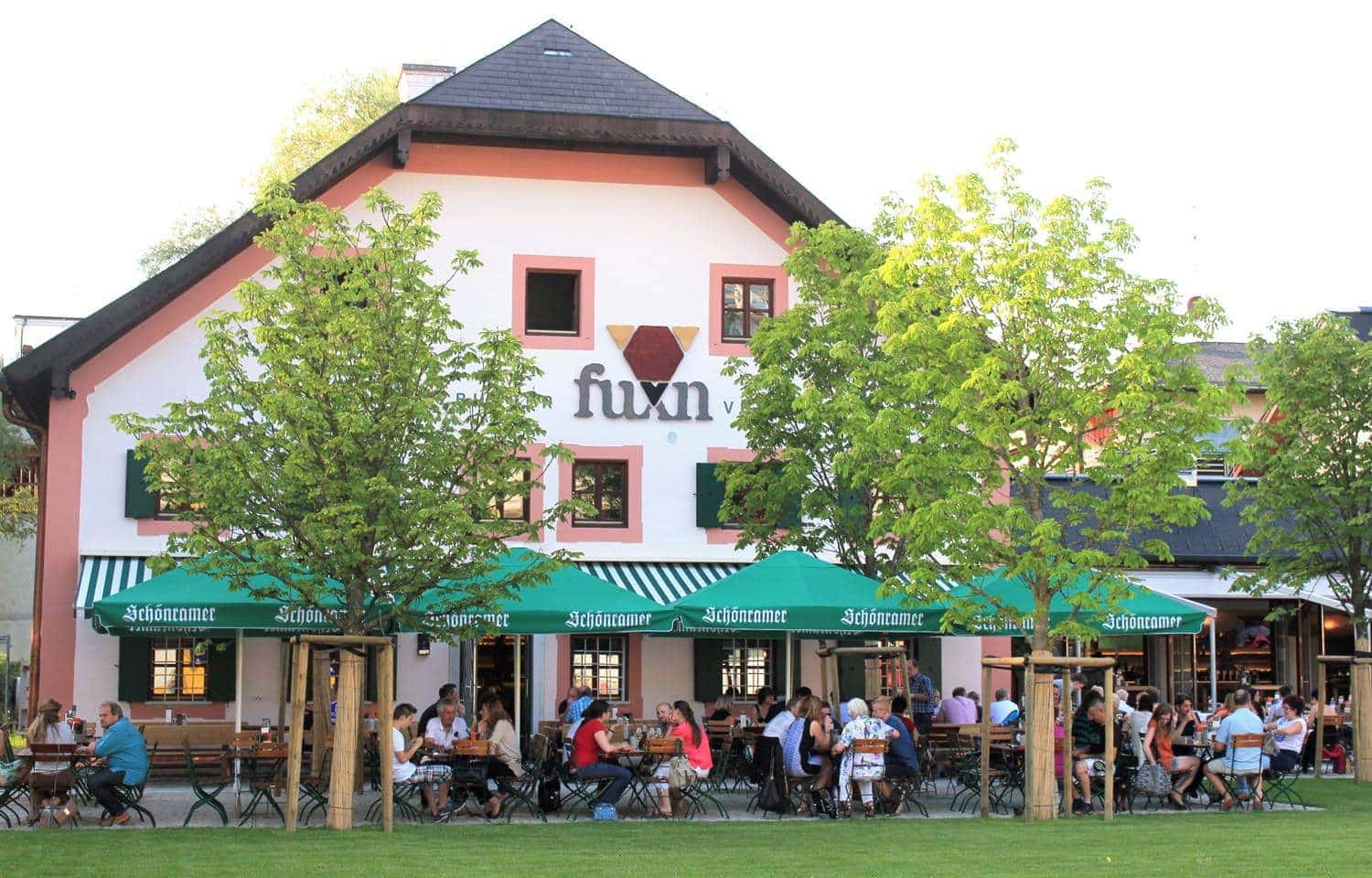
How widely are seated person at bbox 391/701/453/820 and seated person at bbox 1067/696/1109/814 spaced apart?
6.16 meters

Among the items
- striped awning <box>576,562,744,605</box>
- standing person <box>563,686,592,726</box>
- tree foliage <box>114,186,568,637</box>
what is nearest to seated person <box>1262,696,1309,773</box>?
striped awning <box>576,562,744,605</box>

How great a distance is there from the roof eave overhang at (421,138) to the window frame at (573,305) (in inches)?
69.5

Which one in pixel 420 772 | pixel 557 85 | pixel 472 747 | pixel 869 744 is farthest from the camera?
pixel 557 85

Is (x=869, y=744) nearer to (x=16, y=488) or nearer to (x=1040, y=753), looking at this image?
(x=1040, y=753)

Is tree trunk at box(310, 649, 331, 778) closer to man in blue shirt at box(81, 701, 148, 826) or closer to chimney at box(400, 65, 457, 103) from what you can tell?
man in blue shirt at box(81, 701, 148, 826)

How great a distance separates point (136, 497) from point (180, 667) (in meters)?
2.29

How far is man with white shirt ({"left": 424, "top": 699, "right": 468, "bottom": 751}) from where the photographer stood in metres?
18.0

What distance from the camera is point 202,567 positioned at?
58.1ft

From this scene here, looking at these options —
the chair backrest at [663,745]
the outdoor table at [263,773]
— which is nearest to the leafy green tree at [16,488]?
the outdoor table at [263,773]

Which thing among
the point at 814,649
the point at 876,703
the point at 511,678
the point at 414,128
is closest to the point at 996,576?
the point at 876,703

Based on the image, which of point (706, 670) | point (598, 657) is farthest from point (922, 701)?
point (598, 657)

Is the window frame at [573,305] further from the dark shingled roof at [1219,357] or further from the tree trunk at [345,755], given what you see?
the dark shingled roof at [1219,357]

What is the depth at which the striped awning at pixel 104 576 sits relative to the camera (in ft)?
73.6

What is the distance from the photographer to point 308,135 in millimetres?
43594
